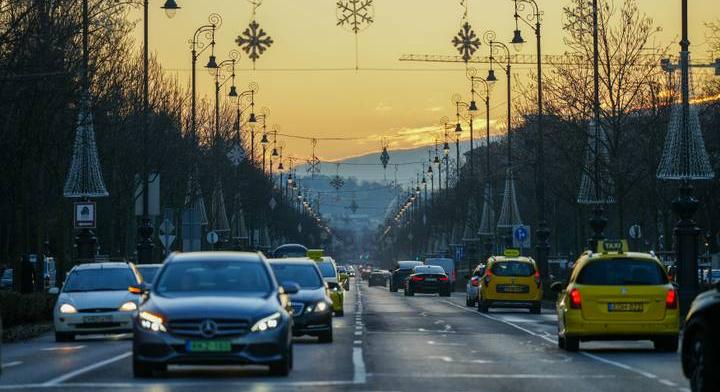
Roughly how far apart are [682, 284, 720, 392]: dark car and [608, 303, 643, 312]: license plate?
11074mm

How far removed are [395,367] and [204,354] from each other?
4.43 m

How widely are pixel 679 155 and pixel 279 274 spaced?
11.7m

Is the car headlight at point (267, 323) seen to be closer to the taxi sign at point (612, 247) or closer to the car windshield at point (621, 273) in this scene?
the car windshield at point (621, 273)

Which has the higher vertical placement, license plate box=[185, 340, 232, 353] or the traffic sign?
the traffic sign

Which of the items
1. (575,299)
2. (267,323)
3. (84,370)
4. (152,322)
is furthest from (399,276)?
(152,322)

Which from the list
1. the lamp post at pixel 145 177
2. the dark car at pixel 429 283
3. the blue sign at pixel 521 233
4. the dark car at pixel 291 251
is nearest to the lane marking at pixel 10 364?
the lamp post at pixel 145 177

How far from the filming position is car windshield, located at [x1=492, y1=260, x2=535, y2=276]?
49.6 m

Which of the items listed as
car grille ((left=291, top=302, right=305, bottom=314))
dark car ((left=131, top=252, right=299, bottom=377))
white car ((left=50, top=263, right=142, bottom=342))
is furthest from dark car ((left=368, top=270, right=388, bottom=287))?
dark car ((left=131, top=252, right=299, bottom=377))

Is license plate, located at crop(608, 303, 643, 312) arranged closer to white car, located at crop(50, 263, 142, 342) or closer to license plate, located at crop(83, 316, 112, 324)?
white car, located at crop(50, 263, 142, 342)

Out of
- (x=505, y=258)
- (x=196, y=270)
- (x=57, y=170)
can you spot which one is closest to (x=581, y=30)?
(x=505, y=258)

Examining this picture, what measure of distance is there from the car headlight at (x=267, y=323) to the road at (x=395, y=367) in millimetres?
636

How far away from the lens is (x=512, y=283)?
163ft

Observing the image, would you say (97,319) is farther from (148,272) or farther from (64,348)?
(148,272)

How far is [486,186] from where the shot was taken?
95438 mm
